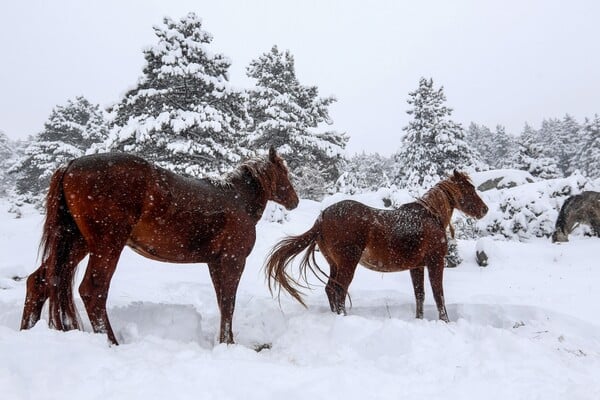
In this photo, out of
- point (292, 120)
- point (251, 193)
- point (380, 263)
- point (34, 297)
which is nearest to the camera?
point (34, 297)

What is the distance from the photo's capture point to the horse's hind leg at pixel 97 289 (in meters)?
3.06

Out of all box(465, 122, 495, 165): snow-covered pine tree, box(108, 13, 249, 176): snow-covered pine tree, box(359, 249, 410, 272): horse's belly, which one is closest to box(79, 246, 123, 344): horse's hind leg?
box(359, 249, 410, 272): horse's belly

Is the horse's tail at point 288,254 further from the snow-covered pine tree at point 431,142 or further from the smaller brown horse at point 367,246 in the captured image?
the snow-covered pine tree at point 431,142

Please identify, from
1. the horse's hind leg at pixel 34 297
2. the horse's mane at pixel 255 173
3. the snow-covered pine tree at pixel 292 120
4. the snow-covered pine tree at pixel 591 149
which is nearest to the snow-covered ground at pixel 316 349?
the horse's hind leg at pixel 34 297

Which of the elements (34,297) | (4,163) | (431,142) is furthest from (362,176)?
(4,163)

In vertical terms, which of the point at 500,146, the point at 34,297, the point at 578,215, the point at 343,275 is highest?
the point at 500,146

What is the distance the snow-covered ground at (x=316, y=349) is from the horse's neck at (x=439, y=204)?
4.03ft

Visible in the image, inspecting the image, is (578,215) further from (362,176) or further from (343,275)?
(362,176)

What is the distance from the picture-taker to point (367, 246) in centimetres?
446

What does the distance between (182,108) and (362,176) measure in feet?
89.7

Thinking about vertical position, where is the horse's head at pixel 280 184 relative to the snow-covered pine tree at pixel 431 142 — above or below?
below

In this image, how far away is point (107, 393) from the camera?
193cm

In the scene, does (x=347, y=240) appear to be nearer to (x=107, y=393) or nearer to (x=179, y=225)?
(x=179, y=225)

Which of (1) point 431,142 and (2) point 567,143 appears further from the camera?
(2) point 567,143
